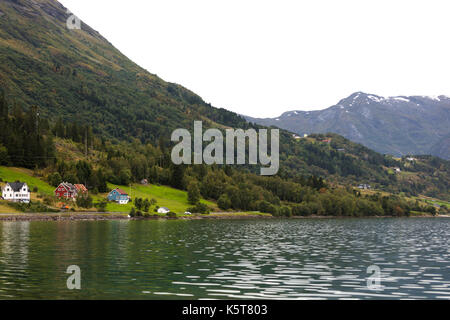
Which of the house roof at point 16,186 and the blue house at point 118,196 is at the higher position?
the house roof at point 16,186

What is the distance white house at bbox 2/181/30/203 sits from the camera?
6379 inches

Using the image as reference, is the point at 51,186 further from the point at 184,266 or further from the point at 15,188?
the point at 184,266

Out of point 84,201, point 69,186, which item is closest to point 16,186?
point 69,186

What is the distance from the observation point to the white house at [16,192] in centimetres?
16204

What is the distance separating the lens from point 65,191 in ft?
592

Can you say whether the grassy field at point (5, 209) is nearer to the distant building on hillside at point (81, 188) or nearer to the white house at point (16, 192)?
the white house at point (16, 192)

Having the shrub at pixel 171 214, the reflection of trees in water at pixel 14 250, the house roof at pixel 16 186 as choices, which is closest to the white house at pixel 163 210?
the shrub at pixel 171 214

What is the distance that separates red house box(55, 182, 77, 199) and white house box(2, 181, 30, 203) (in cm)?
1452

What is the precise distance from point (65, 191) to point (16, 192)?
2052 cm

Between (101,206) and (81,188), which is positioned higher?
(81,188)

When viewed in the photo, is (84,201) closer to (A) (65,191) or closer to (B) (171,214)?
(A) (65,191)

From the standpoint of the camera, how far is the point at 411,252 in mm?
74375

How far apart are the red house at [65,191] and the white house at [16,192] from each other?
47.6 ft
